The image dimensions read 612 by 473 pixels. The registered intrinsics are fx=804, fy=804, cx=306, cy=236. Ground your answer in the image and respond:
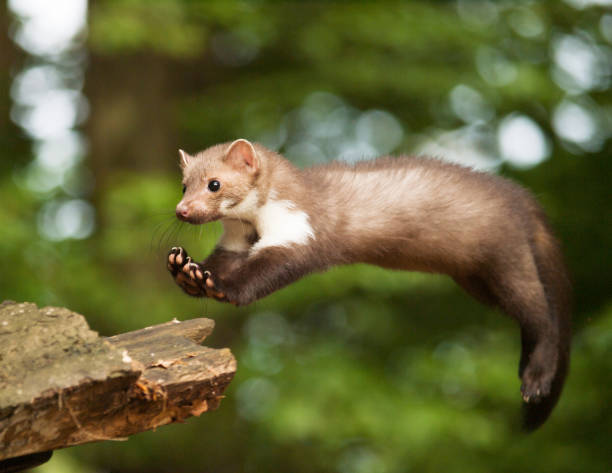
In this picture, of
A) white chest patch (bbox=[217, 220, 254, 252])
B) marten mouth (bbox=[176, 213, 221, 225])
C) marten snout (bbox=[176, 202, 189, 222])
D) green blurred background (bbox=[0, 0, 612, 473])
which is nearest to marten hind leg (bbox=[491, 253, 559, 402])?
white chest patch (bbox=[217, 220, 254, 252])

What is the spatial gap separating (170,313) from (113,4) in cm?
344

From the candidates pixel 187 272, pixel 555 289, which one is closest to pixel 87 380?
pixel 187 272

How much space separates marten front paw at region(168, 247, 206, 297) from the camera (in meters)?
3.26

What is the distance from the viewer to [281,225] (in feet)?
11.9

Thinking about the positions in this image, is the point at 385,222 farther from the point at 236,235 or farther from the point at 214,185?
the point at 214,185

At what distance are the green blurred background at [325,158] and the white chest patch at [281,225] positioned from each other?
14.2 feet

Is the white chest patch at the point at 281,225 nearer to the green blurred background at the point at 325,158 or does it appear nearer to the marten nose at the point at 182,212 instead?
the marten nose at the point at 182,212

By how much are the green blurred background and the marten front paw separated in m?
4.63

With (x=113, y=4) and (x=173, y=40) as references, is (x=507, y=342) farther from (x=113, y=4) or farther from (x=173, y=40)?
(x=113, y=4)

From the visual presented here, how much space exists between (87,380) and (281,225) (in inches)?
48.8

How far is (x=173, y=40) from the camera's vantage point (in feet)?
26.7

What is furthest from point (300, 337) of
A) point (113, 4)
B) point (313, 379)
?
point (113, 4)

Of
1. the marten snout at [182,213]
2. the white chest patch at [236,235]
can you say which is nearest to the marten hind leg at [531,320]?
the white chest patch at [236,235]

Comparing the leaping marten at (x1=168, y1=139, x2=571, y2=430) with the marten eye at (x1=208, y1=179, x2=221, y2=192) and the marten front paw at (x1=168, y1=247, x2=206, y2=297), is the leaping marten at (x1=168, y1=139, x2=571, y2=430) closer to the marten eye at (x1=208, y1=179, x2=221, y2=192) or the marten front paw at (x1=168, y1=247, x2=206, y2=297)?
the marten eye at (x1=208, y1=179, x2=221, y2=192)
